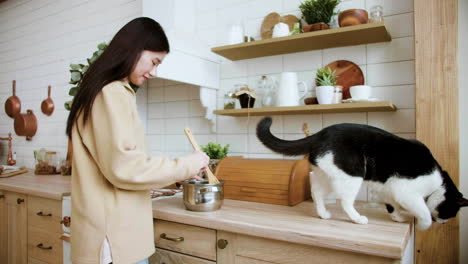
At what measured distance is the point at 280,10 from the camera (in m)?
1.86

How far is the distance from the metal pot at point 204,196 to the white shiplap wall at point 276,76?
611mm

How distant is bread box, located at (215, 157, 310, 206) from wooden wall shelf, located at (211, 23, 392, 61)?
60 cm

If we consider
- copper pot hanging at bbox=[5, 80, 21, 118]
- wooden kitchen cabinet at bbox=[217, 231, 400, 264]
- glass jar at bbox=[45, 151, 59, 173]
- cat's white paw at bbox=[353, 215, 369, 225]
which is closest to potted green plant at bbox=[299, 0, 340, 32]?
cat's white paw at bbox=[353, 215, 369, 225]

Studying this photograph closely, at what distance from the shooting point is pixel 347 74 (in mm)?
1626

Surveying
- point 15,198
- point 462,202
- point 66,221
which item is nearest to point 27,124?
point 15,198

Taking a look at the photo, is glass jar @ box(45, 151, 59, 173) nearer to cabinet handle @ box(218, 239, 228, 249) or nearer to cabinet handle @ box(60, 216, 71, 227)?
cabinet handle @ box(60, 216, 71, 227)

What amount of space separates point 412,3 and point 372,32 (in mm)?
239

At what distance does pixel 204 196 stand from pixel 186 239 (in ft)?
0.63

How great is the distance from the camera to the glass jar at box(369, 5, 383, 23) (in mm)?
1474

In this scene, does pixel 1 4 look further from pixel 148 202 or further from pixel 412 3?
pixel 412 3

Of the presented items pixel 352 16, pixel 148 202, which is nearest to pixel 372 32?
pixel 352 16

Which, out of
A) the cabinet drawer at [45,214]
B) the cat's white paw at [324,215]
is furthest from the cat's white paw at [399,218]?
the cabinet drawer at [45,214]

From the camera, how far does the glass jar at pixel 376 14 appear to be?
1.47 m

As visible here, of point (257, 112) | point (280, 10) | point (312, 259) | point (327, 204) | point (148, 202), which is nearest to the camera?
point (312, 259)
